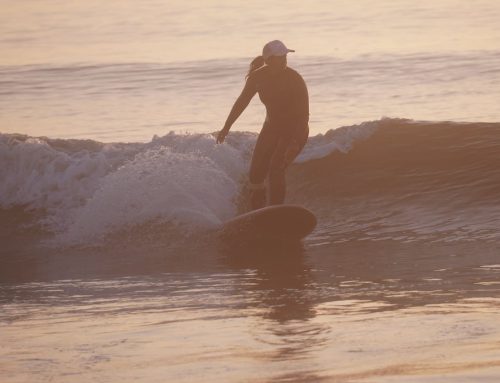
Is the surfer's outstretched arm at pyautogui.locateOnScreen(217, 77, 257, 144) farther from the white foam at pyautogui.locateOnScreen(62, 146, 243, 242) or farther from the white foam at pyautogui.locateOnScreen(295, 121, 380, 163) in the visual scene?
the white foam at pyautogui.locateOnScreen(295, 121, 380, 163)

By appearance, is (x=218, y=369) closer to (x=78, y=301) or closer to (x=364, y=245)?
(x=78, y=301)

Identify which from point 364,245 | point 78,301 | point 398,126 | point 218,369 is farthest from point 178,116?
point 218,369

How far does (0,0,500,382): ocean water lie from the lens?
9328 millimetres

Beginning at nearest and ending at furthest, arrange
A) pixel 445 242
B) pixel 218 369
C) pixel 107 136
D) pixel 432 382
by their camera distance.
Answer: pixel 432 382, pixel 218 369, pixel 445 242, pixel 107 136

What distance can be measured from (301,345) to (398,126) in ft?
30.8

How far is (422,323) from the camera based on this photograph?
998 cm

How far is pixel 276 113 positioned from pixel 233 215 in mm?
2409

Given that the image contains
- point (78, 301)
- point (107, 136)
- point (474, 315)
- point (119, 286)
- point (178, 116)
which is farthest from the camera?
point (178, 116)

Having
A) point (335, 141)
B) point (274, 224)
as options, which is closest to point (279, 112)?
point (274, 224)

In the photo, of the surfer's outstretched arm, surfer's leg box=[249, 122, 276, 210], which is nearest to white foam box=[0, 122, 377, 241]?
surfer's leg box=[249, 122, 276, 210]

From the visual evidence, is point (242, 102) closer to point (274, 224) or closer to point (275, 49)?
point (275, 49)

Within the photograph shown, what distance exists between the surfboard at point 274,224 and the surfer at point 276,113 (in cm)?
21

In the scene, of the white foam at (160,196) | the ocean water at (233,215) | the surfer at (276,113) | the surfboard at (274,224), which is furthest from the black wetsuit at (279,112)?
the white foam at (160,196)

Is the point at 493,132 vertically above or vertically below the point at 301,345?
above
